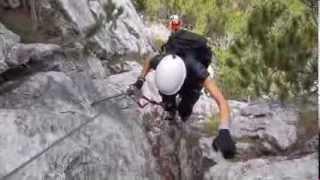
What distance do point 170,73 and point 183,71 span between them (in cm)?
11

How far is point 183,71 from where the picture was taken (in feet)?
13.4

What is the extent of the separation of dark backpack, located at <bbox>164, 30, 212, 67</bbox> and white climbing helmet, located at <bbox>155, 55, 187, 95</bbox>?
18cm

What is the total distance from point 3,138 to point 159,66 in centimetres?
119

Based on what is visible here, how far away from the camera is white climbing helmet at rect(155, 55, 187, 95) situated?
4.01m

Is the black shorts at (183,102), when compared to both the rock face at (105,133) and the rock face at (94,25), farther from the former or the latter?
the rock face at (94,25)

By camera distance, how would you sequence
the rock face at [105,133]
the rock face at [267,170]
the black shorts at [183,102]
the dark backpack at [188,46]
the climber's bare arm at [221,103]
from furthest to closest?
1. the black shorts at [183,102]
2. the dark backpack at [188,46]
3. the rock face at [267,170]
4. the rock face at [105,133]
5. the climber's bare arm at [221,103]

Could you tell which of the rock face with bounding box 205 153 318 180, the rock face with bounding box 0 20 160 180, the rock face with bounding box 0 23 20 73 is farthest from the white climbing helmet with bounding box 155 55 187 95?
the rock face with bounding box 0 23 20 73

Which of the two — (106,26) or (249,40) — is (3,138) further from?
(106,26)

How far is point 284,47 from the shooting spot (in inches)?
223

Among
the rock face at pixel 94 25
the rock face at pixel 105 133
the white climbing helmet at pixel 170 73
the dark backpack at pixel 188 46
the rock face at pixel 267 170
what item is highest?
the rock face at pixel 94 25

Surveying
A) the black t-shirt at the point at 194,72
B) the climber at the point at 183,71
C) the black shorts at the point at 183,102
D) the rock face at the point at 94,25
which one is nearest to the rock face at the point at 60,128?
the black shorts at the point at 183,102

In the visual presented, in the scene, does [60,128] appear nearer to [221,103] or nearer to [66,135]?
[66,135]

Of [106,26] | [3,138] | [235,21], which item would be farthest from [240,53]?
Answer: [235,21]

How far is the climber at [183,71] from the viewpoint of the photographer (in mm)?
4019
